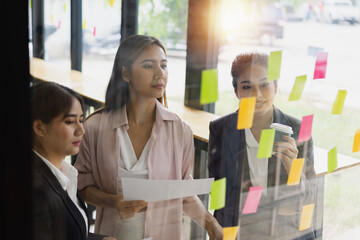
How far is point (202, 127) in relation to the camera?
0.97 m

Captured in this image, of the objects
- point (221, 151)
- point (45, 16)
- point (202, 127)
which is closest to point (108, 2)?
point (45, 16)

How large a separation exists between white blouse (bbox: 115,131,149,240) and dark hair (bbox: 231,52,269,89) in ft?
0.93

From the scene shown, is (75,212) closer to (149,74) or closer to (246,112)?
(149,74)

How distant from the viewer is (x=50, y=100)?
751 mm

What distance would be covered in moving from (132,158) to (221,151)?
0.87ft

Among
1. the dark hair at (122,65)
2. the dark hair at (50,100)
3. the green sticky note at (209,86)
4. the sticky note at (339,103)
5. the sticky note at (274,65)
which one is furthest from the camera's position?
the sticky note at (339,103)

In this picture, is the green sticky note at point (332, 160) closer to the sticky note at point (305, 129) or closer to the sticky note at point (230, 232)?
the sticky note at point (305, 129)

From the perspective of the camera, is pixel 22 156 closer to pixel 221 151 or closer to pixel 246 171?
pixel 221 151

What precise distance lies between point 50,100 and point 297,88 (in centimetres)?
69

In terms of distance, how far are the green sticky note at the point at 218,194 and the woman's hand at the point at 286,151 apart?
19cm

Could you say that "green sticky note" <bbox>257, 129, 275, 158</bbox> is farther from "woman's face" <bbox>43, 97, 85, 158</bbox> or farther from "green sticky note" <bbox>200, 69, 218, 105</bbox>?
"woman's face" <bbox>43, 97, 85, 158</bbox>

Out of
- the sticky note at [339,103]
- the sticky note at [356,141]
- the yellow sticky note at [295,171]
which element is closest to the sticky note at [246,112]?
the yellow sticky note at [295,171]

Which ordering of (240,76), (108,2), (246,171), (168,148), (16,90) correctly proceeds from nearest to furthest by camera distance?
(16,90), (108,2), (168,148), (240,76), (246,171)

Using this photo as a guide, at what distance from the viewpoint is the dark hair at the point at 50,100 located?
0.71 metres
